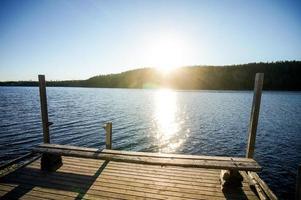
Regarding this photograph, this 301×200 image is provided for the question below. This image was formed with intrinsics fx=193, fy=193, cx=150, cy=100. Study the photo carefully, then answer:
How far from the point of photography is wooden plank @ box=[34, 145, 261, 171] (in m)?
5.84

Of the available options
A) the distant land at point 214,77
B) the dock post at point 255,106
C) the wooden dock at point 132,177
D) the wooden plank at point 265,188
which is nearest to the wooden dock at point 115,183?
the wooden dock at point 132,177

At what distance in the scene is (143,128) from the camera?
2383 cm

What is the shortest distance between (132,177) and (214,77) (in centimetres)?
13417

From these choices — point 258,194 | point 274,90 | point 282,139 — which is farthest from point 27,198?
point 274,90

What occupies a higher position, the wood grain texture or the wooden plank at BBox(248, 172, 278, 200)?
the wooden plank at BBox(248, 172, 278, 200)

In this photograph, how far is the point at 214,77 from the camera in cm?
13188

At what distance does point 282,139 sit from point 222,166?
1769 centimetres

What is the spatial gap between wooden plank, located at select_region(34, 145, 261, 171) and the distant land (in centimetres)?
12316

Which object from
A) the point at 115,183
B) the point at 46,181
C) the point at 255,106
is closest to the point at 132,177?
the point at 115,183

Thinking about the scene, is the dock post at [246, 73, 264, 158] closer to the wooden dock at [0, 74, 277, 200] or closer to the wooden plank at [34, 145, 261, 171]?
the wooden dock at [0, 74, 277, 200]

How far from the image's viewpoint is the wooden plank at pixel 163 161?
5.84 m

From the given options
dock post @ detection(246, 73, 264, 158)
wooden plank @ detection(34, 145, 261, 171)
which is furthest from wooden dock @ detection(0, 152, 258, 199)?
dock post @ detection(246, 73, 264, 158)

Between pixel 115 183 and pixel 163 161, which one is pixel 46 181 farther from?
pixel 163 161

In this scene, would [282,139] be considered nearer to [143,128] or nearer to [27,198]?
[143,128]
